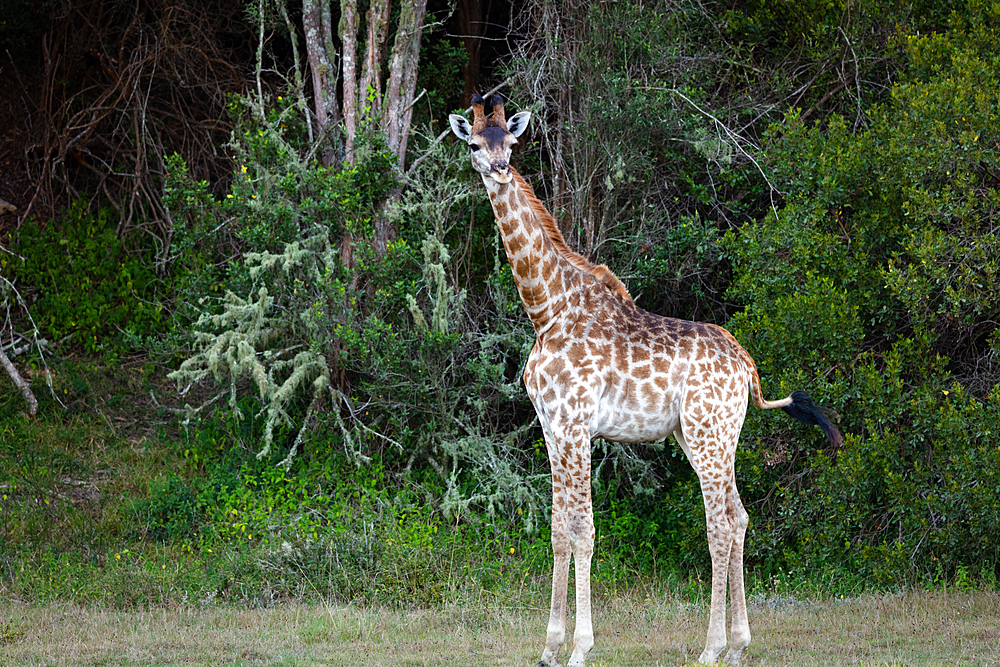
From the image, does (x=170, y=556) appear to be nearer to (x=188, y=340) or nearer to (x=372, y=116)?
(x=188, y=340)

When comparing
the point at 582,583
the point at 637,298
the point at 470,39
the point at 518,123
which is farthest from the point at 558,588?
the point at 470,39

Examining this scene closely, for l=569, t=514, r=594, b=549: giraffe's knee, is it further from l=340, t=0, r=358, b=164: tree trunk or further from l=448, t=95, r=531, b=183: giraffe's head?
l=340, t=0, r=358, b=164: tree trunk

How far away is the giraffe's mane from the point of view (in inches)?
259

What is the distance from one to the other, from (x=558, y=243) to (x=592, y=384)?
1055 millimetres

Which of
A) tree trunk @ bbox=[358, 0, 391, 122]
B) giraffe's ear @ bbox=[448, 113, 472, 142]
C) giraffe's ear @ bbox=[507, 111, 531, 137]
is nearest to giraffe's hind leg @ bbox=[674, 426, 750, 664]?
giraffe's ear @ bbox=[507, 111, 531, 137]

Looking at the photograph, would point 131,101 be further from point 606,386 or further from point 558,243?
point 606,386

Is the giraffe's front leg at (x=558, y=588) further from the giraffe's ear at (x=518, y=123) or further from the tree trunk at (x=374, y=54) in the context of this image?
the tree trunk at (x=374, y=54)

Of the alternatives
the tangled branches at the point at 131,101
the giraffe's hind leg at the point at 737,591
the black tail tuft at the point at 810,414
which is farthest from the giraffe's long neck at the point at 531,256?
the tangled branches at the point at 131,101

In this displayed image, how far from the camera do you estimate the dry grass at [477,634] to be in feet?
20.8

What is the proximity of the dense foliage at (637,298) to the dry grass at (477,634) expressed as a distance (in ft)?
2.73

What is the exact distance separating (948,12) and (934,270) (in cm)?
345

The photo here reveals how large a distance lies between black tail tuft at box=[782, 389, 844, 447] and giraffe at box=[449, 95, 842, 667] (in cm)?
51

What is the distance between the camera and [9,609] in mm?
7770

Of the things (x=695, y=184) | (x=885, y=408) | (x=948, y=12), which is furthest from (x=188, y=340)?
(x=948, y=12)
